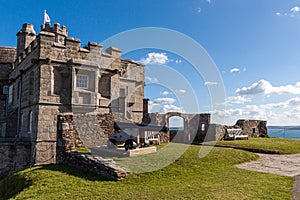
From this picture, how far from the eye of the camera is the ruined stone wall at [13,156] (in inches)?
658

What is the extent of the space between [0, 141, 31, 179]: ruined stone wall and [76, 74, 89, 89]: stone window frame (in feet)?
19.9

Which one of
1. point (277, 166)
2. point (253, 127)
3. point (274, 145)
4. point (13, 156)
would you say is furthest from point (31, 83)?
point (253, 127)

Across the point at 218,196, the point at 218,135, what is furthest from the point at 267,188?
the point at 218,135

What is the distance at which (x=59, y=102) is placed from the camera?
18.1 meters

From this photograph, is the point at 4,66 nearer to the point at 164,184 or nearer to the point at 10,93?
the point at 10,93

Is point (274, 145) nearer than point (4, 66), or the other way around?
point (274, 145)

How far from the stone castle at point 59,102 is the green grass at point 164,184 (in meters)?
3.07

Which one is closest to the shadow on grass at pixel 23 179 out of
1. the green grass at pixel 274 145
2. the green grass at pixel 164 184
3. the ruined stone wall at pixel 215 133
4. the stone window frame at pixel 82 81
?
the green grass at pixel 164 184

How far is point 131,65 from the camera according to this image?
27.6 meters

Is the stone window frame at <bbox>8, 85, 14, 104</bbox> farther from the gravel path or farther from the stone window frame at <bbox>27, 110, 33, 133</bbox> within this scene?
the gravel path

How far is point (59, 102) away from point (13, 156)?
16.9ft

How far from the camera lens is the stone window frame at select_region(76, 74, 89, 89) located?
19.3 metres

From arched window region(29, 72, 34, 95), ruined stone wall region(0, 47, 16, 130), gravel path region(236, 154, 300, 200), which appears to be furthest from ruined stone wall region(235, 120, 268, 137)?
ruined stone wall region(0, 47, 16, 130)

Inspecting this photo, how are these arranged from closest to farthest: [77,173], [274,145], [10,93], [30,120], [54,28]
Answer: [77,173] < [274,145] < [30,120] < [54,28] < [10,93]
